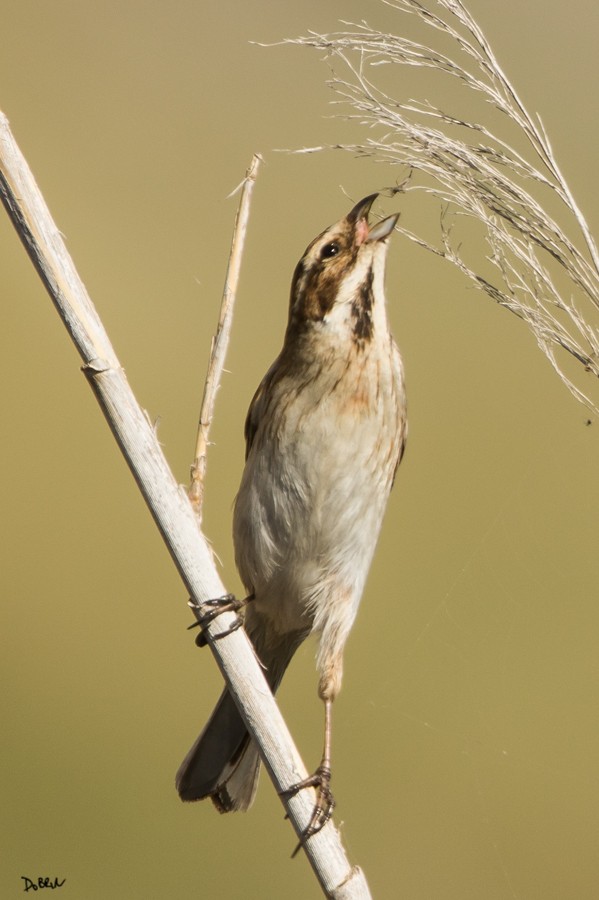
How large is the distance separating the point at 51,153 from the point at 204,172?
3.69 feet

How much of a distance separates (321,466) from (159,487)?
760 millimetres

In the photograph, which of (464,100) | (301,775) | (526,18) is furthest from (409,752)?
(526,18)

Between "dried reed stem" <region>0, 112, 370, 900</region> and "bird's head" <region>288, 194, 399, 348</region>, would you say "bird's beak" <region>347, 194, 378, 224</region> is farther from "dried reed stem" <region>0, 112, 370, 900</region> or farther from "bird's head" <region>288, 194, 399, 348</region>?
"dried reed stem" <region>0, 112, 370, 900</region>

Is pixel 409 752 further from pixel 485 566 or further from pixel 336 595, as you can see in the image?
pixel 336 595

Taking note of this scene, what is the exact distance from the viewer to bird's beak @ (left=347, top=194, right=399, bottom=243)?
7.70ft

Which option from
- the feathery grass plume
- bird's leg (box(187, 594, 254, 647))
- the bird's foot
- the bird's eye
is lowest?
the bird's foot

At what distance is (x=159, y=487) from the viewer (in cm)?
183

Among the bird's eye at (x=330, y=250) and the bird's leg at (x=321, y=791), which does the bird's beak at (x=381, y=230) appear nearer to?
the bird's eye at (x=330, y=250)

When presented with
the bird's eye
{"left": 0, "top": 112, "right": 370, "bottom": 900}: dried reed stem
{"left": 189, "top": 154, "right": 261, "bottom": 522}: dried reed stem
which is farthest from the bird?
{"left": 0, "top": 112, "right": 370, "bottom": 900}: dried reed stem

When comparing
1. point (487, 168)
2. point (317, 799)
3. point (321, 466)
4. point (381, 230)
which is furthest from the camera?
point (321, 466)

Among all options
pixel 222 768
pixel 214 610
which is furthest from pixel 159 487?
pixel 222 768

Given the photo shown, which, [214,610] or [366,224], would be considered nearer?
[214,610]

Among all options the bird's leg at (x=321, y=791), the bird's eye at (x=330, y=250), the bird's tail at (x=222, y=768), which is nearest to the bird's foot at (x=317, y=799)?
the bird's leg at (x=321, y=791)

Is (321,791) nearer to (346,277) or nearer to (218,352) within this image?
(218,352)
